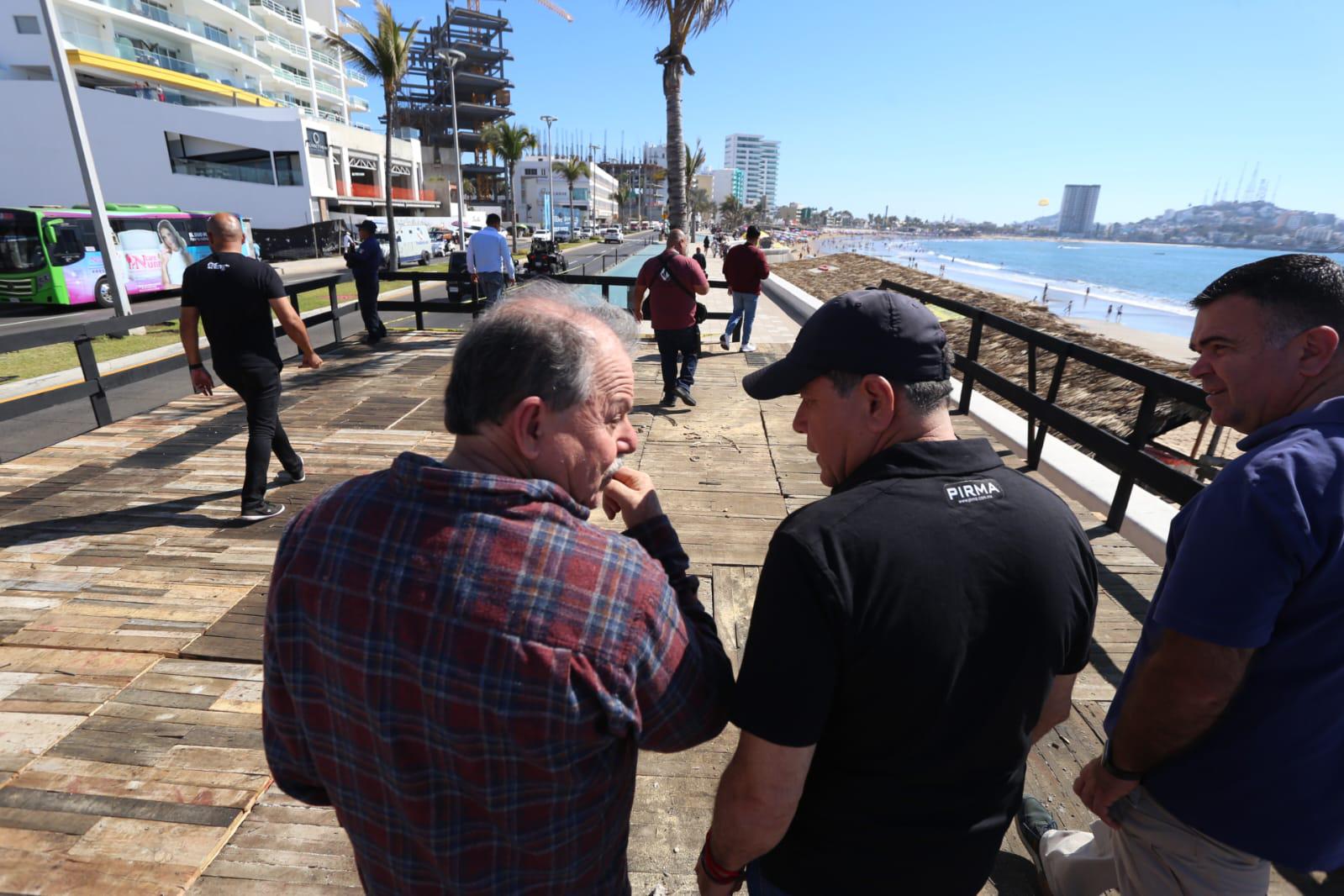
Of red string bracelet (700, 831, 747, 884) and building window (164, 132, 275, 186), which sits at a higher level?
building window (164, 132, 275, 186)

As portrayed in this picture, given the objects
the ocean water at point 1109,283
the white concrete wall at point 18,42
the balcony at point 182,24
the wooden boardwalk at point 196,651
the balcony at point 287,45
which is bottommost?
the ocean water at point 1109,283

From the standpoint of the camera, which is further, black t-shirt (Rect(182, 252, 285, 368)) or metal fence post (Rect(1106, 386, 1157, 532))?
black t-shirt (Rect(182, 252, 285, 368))

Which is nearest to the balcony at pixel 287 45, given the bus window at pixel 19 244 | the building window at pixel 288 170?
the building window at pixel 288 170

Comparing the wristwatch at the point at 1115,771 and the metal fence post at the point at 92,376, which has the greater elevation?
the wristwatch at the point at 1115,771

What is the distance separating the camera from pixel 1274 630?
1.25 m

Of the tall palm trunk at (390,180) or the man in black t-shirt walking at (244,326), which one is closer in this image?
the man in black t-shirt walking at (244,326)

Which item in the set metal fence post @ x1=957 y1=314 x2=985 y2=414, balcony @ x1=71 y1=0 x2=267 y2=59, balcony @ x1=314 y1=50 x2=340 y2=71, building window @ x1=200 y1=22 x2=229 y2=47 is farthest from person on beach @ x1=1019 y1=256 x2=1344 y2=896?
balcony @ x1=314 y1=50 x2=340 y2=71

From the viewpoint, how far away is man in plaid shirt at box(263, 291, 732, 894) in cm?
95

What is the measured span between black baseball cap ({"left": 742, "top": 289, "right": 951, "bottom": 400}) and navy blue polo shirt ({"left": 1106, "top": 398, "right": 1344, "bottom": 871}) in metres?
0.58

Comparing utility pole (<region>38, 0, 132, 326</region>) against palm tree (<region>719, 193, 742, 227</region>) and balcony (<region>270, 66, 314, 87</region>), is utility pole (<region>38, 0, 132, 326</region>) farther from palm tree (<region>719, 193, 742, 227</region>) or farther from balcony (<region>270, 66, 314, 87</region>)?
palm tree (<region>719, 193, 742, 227</region>)

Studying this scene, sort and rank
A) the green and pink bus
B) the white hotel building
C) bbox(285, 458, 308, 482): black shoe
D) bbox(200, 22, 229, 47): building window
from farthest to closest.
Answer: bbox(200, 22, 229, 47): building window
the white hotel building
the green and pink bus
bbox(285, 458, 308, 482): black shoe

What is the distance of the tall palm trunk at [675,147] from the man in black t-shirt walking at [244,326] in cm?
753

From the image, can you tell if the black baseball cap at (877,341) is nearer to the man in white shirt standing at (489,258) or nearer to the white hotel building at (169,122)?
the man in white shirt standing at (489,258)

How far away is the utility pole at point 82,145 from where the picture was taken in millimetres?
12117
